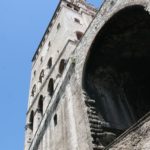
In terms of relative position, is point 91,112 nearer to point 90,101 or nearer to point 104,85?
point 90,101

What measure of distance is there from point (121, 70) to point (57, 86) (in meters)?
2.72

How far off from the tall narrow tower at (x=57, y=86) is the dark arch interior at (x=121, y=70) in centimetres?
92

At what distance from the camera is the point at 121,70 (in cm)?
1030

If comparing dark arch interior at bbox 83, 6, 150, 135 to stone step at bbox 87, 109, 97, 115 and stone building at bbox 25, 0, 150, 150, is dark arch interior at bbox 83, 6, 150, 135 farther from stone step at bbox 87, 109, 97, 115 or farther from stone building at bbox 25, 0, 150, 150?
stone step at bbox 87, 109, 97, 115

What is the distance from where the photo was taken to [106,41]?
9.60m

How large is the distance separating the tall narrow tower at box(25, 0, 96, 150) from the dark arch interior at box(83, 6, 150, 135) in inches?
36.4

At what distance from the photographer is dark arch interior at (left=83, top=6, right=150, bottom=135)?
885 cm

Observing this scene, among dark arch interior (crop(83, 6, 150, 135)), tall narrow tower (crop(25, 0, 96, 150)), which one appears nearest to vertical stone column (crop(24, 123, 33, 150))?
tall narrow tower (crop(25, 0, 96, 150))

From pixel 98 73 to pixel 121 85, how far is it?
0.94 m

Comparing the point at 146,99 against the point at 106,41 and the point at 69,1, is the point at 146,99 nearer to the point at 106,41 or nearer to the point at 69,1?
the point at 106,41

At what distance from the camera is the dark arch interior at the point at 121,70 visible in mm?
8852

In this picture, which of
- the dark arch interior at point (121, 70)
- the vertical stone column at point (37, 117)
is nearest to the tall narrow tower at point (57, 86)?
the vertical stone column at point (37, 117)

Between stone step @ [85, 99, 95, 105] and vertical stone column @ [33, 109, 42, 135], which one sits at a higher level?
vertical stone column @ [33, 109, 42, 135]

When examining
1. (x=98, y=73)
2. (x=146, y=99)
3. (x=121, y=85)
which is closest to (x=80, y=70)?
(x=98, y=73)
